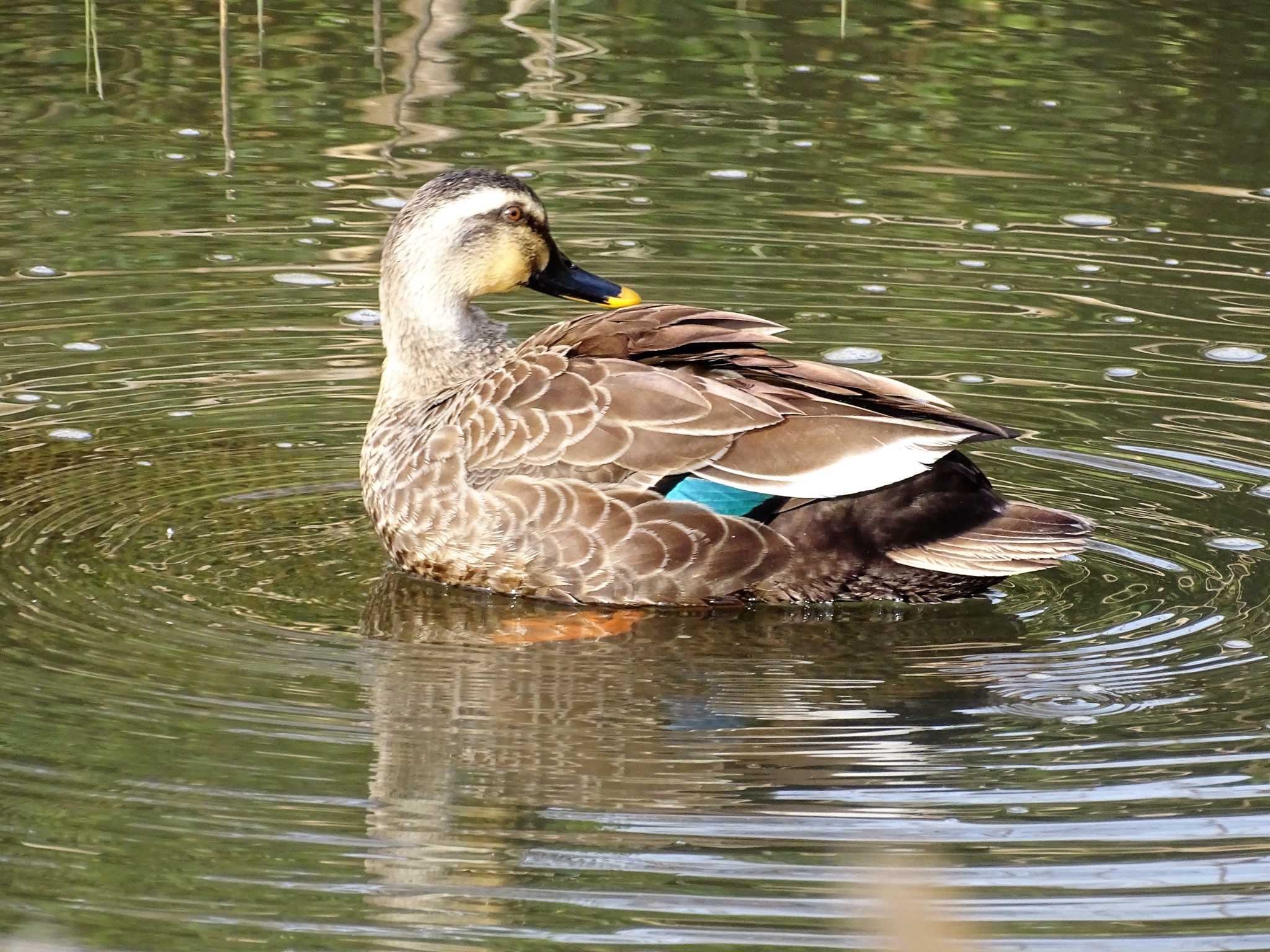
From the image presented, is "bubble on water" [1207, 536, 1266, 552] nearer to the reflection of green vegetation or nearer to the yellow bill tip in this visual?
the yellow bill tip

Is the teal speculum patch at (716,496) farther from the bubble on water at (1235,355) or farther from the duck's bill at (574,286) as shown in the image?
the bubble on water at (1235,355)

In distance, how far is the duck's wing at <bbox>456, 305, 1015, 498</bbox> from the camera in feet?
23.2

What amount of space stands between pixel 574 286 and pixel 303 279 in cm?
288

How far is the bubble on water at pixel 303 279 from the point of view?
1102 cm

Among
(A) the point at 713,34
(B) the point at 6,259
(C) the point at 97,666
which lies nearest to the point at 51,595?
(C) the point at 97,666

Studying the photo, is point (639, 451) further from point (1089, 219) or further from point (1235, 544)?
point (1089, 219)

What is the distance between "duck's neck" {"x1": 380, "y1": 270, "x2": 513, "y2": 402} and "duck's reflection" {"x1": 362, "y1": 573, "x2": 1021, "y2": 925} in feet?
3.02

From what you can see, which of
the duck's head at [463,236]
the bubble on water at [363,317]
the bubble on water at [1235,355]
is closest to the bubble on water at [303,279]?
the bubble on water at [363,317]

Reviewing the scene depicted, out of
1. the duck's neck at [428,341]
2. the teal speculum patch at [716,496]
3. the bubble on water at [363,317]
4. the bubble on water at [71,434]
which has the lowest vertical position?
the bubble on water at [71,434]

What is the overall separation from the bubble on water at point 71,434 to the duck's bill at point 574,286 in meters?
2.03

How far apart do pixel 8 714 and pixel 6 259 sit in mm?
5475

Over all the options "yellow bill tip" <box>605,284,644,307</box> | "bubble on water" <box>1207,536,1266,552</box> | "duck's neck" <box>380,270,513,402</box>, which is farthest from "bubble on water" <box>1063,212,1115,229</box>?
"duck's neck" <box>380,270,513,402</box>

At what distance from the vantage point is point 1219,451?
8.76 m

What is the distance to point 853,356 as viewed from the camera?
391 inches
